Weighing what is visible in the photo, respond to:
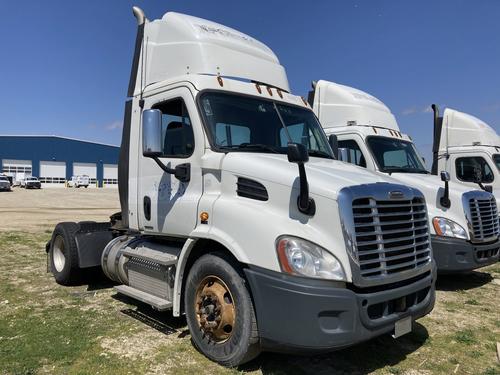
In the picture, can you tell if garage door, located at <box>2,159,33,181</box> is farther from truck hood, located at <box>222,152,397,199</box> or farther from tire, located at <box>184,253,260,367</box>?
truck hood, located at <box>222,152,397,199</box>

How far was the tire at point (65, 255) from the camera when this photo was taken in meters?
7.07

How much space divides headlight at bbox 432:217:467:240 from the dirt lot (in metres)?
1.01

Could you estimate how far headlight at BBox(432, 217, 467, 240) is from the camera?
7.26m

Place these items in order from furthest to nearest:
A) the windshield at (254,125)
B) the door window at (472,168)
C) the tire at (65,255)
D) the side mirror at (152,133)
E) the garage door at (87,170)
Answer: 1. the garage door at (87,170)
2. the door window at (472,168)
3. the tire at (65,255)
4. the windshield at (254,125)
5. the side mirror at (152,133)

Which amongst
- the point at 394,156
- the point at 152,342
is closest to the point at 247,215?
the point at 152,342

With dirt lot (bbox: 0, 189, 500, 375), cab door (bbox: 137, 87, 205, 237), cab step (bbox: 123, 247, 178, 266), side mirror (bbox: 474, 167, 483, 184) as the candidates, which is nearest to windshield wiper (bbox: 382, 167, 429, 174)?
dirt lot (bbox: 0, 189, 500, 375)

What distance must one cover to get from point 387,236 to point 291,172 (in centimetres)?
103

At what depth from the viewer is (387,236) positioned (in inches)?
153

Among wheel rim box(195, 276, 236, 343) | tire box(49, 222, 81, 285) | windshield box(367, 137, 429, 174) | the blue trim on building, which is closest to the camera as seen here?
wheel rim box(195, 276, 236, 343)

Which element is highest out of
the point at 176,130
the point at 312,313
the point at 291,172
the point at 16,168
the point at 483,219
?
the point at 16,168

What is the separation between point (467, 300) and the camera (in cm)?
696

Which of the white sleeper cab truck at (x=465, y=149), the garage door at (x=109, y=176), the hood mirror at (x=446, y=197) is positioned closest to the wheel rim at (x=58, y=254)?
the hood mirror at (x=446, y=197)

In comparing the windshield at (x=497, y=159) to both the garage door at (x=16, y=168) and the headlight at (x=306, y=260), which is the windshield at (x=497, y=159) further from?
the garage door at (x=16, y=168)

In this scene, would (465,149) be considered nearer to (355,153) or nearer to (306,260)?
(355,153)
